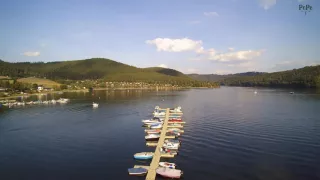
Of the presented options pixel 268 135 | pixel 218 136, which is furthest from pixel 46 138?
pixel 268 135

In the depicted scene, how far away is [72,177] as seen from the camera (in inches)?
1485

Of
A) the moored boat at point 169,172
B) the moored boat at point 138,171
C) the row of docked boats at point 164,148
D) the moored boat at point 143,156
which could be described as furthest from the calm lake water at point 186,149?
the moored boat at point 169,172

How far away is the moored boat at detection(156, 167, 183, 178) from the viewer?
→ 36.7 m

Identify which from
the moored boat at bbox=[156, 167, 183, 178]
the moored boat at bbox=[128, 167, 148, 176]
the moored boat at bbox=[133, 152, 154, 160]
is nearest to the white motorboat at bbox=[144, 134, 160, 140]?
the moored boat at bbox=[133, 152, 154, 160]

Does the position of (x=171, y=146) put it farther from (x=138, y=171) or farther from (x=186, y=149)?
(x=138, y=171)

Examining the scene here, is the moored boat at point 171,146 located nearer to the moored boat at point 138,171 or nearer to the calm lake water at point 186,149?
the calm lake water at point 186,149

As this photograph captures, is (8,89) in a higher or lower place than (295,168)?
higher

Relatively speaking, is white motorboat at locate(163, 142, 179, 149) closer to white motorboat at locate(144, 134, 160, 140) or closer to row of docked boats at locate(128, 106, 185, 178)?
row of docked boats at locate(128, 106, 185, 178)

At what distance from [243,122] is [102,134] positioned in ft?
129

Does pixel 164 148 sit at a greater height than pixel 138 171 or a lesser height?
greater

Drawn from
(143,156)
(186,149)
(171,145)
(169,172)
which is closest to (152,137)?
(171,145)

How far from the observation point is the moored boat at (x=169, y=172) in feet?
120

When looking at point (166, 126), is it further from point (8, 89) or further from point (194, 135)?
point (8, 89)

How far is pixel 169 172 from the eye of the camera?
122 feet
